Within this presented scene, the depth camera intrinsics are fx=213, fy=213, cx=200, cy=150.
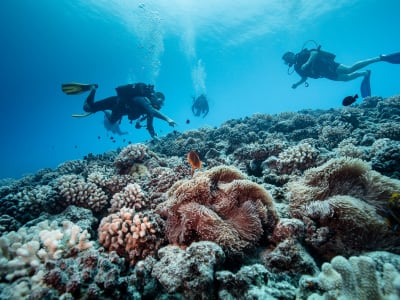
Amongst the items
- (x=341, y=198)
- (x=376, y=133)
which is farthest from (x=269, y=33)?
(x=341, y=198)

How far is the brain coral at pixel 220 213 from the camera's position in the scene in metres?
2.54

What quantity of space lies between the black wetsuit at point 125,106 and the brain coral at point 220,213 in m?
8.08

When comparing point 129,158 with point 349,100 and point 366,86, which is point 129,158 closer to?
point 349,100

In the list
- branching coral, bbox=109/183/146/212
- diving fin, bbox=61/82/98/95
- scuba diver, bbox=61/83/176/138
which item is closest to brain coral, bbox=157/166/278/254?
branching coral, bbox=109/183/146/212

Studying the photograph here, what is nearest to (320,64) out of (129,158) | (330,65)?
(330,65)

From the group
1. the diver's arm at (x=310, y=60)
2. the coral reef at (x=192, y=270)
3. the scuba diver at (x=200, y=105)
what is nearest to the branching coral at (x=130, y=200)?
the coral reef at (x=192, y=270)

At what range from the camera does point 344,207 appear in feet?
8.05

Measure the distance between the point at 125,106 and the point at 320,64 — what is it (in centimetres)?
1383

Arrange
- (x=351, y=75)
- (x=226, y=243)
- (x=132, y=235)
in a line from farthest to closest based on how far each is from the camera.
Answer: (x=351, y=75), (x=132, y=235), (x=226, y=243)

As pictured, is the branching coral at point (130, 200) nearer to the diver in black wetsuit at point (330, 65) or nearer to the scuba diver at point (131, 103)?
the scuba diver at point (131, 103)

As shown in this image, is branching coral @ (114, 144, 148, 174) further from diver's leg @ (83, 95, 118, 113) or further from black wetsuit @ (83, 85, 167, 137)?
diver's leg @ (83, 95, 118, 113)

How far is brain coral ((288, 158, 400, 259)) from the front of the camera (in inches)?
93.3

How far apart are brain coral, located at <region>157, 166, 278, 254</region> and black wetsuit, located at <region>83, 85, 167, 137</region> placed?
26.5 feet

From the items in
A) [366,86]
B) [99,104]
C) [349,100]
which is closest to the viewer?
[349,100]
